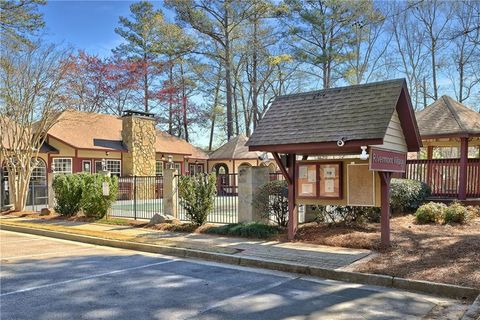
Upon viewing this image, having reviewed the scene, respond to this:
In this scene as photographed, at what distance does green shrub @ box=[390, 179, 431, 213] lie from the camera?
42.2 ft

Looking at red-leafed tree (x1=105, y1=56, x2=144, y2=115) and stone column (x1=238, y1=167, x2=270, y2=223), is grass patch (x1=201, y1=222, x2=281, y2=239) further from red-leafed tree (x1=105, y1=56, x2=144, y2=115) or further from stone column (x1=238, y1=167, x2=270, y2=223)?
red-leafed tree (x1=105, y1=56, x2=144, y2=115)

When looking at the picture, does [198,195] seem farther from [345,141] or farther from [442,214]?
[442,214]

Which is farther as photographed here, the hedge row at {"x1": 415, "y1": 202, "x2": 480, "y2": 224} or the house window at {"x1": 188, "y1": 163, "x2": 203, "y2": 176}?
the house window at {"x1": 188, "y1": 163, "x2": 203, "y2": 176}

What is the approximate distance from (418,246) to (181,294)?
16.7 feet

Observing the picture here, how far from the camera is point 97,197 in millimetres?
14945

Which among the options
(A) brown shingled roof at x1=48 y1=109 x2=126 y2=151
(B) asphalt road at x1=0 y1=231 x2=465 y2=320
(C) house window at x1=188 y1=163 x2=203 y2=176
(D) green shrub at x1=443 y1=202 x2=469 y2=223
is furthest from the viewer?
(C) house window at x1=188 y1=163 x2=203 y2=176

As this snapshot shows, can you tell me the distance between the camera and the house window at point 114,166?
27219 mm

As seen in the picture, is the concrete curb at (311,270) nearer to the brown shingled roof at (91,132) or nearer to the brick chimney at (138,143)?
the brown shingled roof at (91,132)

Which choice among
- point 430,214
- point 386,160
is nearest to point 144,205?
point 430,214

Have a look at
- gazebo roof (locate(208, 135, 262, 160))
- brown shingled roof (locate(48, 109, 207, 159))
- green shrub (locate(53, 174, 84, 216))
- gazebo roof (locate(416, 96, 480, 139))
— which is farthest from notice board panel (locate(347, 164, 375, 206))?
gazebo roof (locate(208, 135, 262, 160))

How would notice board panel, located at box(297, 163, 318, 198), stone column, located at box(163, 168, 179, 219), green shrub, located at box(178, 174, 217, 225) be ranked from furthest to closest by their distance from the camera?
stone column, located at box(163, 168, 179, 219)
green shrub, located at box(178, 174, 217, 225)
notice board panel, located at box(297, 163, 318, 198)

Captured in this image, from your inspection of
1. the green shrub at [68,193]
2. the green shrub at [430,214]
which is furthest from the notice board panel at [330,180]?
the green shrub at [68,193]

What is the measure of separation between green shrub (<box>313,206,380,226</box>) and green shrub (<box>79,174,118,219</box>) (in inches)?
285

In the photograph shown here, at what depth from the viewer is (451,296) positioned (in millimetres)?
6035
